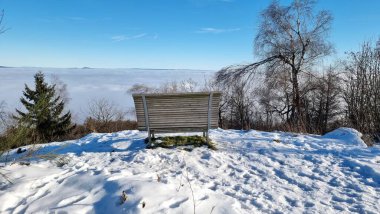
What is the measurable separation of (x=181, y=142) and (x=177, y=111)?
25.7 inches

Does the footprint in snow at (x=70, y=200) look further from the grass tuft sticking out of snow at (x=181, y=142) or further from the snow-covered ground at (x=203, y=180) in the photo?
the grass tuft sticking out of snow at (x=181, y=142)

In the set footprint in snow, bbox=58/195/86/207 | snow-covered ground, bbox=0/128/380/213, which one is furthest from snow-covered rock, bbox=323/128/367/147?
footprint in snow, bbox=58/195/86/207

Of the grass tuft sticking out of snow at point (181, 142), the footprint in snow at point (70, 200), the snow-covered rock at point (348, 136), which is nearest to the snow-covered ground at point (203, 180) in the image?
the footprint in snow at point (70, 200)

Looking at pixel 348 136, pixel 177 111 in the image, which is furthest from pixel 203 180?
pixel 348 136

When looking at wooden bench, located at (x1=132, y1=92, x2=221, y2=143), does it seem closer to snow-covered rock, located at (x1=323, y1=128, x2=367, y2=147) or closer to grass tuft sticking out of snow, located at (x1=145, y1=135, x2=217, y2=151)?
grass tuft sticking out of snow, located at (x1=145, y1=135, x2=217, y2=151)

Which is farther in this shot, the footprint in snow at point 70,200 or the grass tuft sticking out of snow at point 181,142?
the grass tuft sticking out of snow at point 181,142

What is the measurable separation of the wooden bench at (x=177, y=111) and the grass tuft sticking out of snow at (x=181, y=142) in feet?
0.81

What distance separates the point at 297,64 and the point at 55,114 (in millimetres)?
21873

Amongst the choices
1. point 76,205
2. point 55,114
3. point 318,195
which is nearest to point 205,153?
point 318,195

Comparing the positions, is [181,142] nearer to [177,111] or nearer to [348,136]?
[177,111]

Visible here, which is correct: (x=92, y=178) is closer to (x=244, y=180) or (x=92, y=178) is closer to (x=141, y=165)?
(x=141, y=165)

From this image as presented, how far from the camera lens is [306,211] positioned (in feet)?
10.2

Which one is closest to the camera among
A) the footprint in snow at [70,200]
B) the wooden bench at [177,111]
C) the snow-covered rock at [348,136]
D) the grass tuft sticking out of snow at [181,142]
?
the footprint in snow at [70,200]

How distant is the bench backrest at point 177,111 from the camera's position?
201 inches
